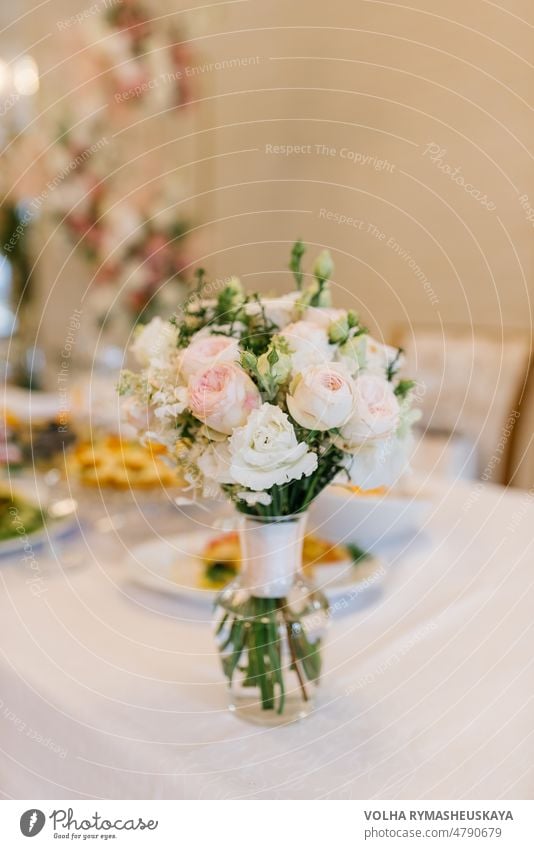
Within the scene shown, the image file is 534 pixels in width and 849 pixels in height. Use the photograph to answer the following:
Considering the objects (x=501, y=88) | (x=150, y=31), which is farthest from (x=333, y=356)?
(x=150, y=31)

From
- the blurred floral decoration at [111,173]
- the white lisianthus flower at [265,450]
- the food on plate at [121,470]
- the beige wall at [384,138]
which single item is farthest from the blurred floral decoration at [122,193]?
the white lisianthus flower at [265,450]

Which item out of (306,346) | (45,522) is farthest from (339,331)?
(45,522)

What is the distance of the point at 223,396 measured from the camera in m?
0.34

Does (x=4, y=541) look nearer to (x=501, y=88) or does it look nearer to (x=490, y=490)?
(x=490, y=490)

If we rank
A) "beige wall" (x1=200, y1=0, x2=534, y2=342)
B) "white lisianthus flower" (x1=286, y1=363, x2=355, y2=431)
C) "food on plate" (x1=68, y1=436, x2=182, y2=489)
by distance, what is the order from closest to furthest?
1. "white lisianthus flower" (x1=286, y1=363, x2=355, y2=431)
2. "food on plate" (x1=68, y1=436, x2=182, y2=489)
3. "beige wall" (x1=200, y1=0, x2=534, y2=342)

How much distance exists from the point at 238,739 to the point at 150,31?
1.96 m

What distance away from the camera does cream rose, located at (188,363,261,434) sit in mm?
346

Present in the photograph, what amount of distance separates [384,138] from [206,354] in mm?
1652

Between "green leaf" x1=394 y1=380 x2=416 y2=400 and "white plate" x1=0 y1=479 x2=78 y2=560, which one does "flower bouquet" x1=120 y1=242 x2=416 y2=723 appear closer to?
"green leaf" x1=394 y1=380 x2=416 y2=400

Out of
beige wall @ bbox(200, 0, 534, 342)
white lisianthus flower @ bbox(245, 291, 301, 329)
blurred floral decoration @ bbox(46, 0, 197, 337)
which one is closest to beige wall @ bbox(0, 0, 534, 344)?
beige wall @ bbox(200, 0, 534, 342)

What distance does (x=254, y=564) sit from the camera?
44cm

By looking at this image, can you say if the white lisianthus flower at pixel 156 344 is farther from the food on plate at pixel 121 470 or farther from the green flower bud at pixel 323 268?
the food on plate at pixel 121 470

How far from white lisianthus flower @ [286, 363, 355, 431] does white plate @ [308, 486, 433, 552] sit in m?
0.32
